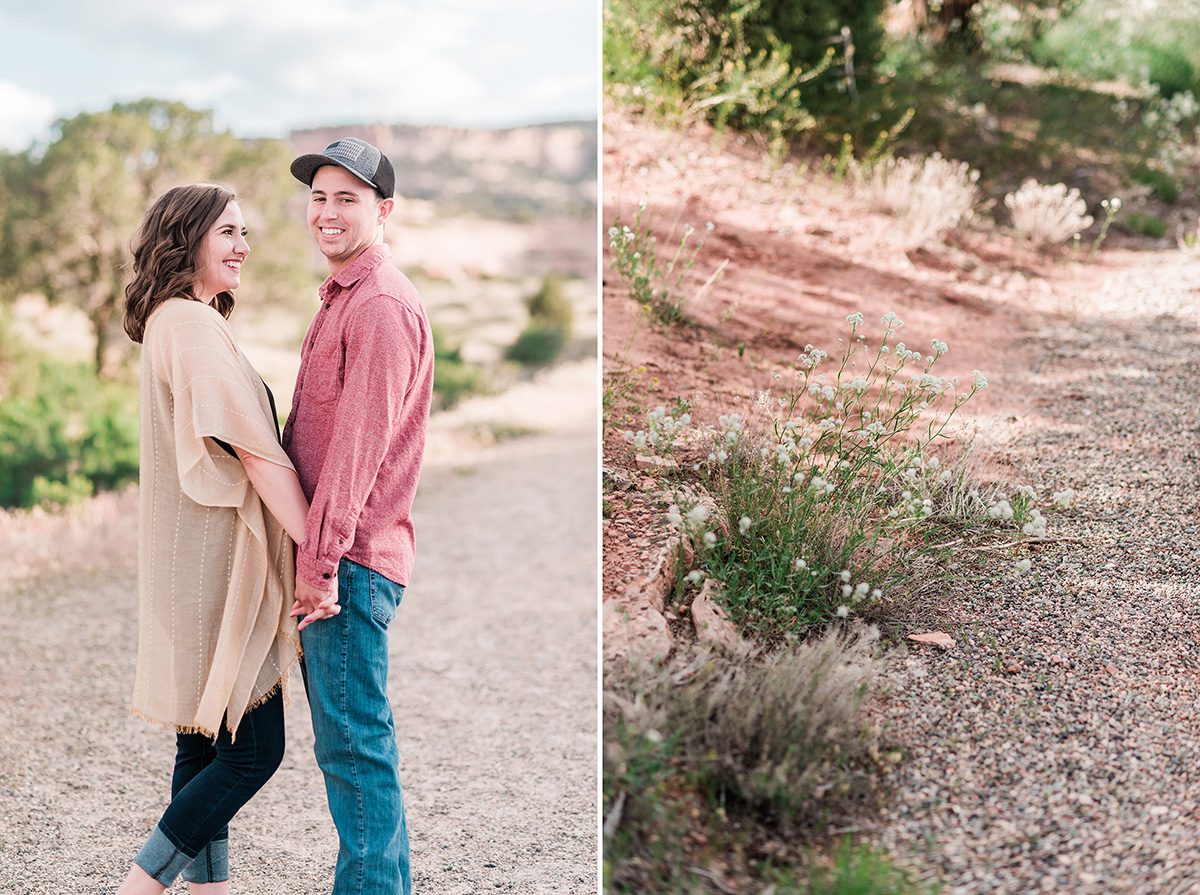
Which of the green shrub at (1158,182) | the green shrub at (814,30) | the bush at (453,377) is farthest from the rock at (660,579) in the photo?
the bush at (453,377)

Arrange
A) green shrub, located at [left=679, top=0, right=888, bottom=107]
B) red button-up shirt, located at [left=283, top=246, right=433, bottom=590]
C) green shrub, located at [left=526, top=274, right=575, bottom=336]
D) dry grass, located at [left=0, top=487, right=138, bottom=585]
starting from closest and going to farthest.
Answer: red button-up shirt, located at [left=283, top=246, right=433, bottom=590], dry grass, located at [left=0, top=487, right=138, bottom=585], green shrub, located at [left=679, top=0, right=888, bottom=107], green shrub, located at [left=526, top=274, right=575, bottom=336]

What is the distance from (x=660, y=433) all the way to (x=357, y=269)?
130 centimetres

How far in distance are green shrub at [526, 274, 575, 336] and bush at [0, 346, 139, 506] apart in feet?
24.7

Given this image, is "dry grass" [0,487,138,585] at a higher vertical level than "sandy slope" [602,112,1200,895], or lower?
lower

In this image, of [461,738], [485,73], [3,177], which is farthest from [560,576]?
[485,73]

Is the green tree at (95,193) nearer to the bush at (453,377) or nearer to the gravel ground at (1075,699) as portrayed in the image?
the bush at (453,377)

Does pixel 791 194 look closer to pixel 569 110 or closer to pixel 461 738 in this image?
pixel 461 738

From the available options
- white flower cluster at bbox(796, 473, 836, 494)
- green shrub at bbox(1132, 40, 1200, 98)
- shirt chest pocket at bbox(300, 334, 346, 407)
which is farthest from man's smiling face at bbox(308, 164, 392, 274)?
green shrub at bbox(1132, 40, 1200, 98)

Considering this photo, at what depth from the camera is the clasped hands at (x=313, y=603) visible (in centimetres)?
232

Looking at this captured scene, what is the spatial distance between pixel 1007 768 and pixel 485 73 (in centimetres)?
3385

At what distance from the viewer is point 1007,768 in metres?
2.62

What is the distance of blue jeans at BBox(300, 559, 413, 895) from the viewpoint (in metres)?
2.38

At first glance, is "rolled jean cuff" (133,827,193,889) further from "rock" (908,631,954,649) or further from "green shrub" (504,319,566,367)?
"green shrub" (504,319,566,367)

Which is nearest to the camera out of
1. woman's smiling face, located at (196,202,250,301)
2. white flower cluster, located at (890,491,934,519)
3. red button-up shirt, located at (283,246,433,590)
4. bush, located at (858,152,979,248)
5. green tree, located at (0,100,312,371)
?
red button-up shirt, located at (283,246,433,590)
